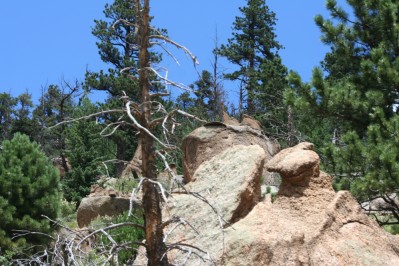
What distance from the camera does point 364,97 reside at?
14.8m

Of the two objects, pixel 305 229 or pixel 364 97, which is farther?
pixel 364 97

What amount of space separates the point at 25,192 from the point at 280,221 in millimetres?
8994

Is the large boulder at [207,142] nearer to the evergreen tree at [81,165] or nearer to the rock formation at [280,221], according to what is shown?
the evergreen tree at [81,165]

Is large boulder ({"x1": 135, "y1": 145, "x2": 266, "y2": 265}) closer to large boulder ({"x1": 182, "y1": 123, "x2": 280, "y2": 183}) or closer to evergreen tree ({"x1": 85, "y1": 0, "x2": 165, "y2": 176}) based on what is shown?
large boulder ({"x1": 182, "y1": 123, "x2": 280, "y2": 183})

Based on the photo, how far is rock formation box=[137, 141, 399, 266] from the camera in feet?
26.7

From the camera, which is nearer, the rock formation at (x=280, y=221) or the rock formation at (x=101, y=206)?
the rock formation at (x=280, y=221)

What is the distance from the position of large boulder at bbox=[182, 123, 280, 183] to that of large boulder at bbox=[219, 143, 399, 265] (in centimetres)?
921

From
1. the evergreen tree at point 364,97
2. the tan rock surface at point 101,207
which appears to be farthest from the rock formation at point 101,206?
the evergreen tree at point 364,97

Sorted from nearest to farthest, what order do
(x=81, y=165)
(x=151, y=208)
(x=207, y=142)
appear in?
1. (x=151, y=208)
2. (x=207, y=142)
3. (x=81, y=165)

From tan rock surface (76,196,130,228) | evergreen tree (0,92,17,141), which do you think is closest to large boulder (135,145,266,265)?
tan rock surface (76,196,130,228)

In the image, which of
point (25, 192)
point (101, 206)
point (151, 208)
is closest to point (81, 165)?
point (101, 206)

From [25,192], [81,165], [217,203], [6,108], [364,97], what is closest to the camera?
[217,203]

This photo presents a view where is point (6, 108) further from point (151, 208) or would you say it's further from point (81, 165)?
point (151, 208)

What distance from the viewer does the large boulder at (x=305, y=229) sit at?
808 cm
